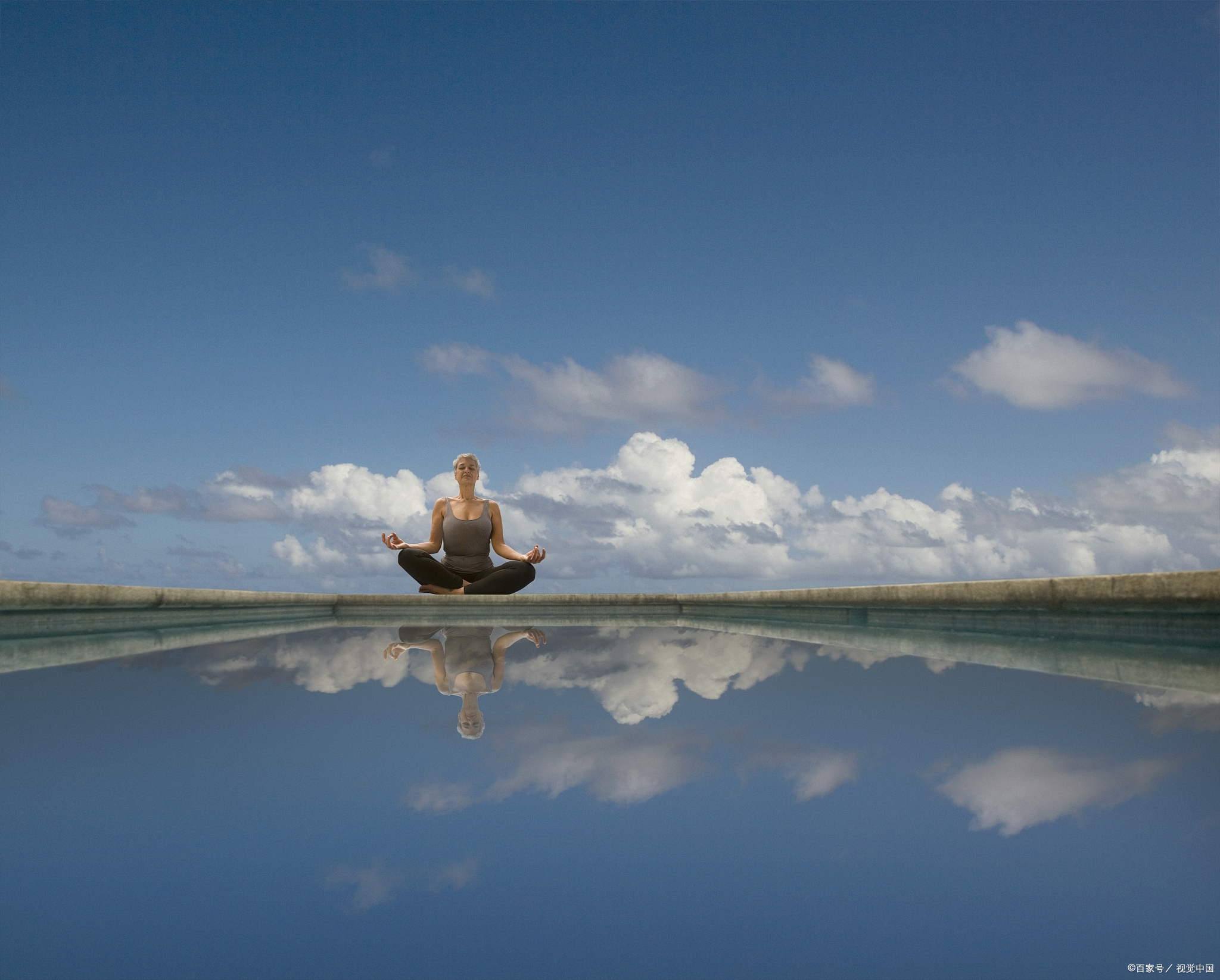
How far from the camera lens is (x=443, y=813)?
1751 millimetres

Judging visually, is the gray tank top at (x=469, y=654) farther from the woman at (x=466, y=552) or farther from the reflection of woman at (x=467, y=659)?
the woman at (x=466, y=552)

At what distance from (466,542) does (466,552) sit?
4.4 inches

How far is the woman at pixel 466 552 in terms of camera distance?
8.12m

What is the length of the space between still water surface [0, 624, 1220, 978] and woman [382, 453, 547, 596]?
17.0ft

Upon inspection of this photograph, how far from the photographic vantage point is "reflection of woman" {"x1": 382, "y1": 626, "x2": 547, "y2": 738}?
2.65 m

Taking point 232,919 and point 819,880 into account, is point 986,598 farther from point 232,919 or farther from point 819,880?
point 232,919

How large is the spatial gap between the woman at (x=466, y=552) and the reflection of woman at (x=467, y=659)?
7.74ft

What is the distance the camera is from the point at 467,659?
12.4 ft

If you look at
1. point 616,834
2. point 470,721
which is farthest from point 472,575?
point 616,834

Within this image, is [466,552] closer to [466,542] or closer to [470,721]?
[466,542]

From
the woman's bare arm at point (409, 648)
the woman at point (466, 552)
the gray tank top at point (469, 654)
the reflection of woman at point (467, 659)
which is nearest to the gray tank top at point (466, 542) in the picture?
the woman at point (466, 552)

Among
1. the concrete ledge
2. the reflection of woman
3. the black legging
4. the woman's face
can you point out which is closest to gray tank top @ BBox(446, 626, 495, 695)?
the reflection of woman

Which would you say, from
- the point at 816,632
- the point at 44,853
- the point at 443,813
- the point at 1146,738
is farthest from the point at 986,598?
the point at 44,853

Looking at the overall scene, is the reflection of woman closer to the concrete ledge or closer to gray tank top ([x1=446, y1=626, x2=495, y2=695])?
gray tank top ([x1=446, y1=626, x2=495, y2=695])
